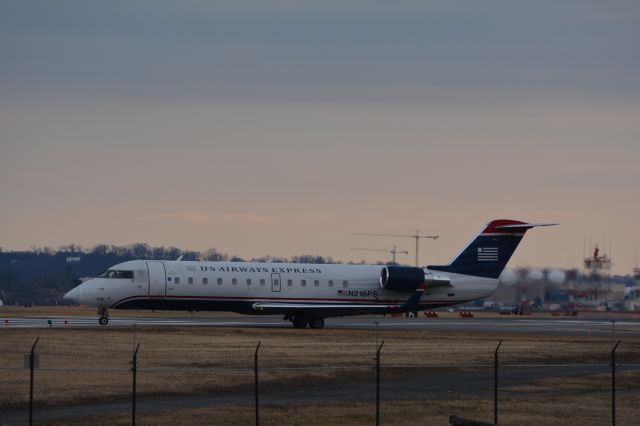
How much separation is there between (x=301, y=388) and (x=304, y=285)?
29285 mm

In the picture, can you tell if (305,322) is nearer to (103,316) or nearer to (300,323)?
(300,323)

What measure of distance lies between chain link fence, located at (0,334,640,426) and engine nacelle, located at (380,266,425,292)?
60.6ft

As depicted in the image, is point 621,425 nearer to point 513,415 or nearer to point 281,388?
point 513,415

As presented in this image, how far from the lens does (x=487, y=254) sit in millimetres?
71750

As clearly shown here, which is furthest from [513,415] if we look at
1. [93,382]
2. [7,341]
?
[7,341]

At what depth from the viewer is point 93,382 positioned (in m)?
35.8

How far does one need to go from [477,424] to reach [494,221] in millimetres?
49036

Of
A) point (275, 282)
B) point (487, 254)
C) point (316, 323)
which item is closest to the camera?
point (275, 282)

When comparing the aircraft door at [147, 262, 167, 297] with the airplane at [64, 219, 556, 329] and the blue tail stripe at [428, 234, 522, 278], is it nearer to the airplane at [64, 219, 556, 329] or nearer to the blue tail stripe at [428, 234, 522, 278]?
the airplane at [64, 219, 556, 329]

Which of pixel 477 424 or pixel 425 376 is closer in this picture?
pixel 477 424

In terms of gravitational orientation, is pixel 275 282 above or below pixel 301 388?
above

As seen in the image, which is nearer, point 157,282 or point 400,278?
point 157,282

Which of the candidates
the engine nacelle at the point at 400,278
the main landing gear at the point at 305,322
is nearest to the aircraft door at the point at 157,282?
the main landing gear at the point at 305,322

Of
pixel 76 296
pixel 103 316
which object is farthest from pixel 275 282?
pixel 76 296
